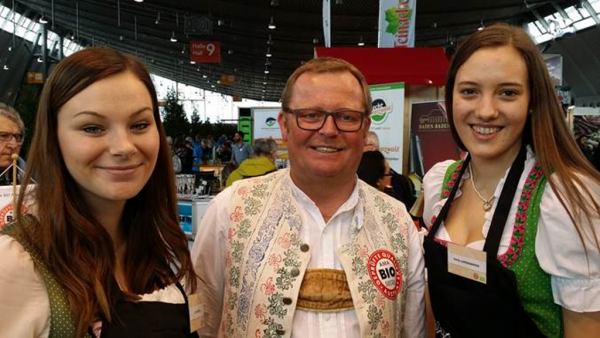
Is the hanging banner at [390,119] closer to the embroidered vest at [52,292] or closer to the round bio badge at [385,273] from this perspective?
the round bio badge at [385,273]

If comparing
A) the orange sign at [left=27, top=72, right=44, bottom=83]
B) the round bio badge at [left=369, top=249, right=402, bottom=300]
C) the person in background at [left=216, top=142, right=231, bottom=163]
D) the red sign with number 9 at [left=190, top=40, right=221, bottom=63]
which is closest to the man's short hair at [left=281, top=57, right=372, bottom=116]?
the round bio badge at [left=369, top=249, right=402, bottom=300]

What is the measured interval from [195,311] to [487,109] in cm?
105

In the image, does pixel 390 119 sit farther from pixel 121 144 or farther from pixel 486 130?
pixel 121 144

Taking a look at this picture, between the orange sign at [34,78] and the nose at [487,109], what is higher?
the orange sign at [34,78]

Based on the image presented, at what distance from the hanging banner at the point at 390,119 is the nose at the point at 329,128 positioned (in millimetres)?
3574

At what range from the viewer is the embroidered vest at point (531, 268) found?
138cm

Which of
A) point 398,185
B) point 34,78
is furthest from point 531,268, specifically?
point 34,78

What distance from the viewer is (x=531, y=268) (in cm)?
139

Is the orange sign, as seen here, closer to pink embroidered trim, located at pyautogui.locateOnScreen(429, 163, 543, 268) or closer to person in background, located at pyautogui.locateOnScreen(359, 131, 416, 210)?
person in background, located at pyautogui.locateOnScreen(359, 131, 416, 210)

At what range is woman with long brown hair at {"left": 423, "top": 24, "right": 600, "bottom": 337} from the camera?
132 cm

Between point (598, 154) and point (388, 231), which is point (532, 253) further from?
point (598, 154)

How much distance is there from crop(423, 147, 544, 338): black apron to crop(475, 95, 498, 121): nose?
7.0 inches

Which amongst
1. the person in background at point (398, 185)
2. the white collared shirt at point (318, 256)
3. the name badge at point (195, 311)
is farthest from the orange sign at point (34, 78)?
the name badge at point (195, 311)

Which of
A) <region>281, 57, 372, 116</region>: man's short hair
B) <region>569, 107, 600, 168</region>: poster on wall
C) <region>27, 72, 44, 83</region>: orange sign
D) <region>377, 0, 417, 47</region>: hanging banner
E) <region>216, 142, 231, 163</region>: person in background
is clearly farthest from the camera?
<region>27, 72, 44, 83</region>: orange sign
